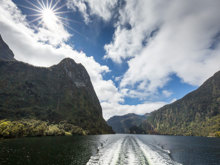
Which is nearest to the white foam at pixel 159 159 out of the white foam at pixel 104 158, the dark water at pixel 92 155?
the dark water at pixel 92 155

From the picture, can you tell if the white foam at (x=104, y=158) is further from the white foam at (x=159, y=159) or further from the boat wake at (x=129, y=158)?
the white foam at (x=159, y=159)

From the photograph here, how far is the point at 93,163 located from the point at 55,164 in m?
8.93

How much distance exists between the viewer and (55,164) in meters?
28.8

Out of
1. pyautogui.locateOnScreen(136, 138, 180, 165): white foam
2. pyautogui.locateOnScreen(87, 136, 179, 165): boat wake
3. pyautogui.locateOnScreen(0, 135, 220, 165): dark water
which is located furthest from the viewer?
pyautogui.locateOnScreen(136, 138, 180, 165): white foam

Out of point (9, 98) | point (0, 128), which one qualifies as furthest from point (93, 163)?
point (9, 98)

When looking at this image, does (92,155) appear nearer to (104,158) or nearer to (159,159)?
(104,158)

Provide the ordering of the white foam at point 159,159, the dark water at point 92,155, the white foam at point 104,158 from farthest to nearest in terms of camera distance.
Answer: the white foam at point 159,159 < the dark water at point 92,155 < the white foam at point 104,158

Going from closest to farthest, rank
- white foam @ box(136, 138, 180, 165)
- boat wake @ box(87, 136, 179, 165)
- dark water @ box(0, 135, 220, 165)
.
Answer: dark water @ box(0, 135, 220, 165)
boat wake @ box(87, 136, 179, 165)
white foam @ box(136, 138, 180, 165)

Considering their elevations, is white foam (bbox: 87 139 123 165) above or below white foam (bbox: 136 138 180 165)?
above

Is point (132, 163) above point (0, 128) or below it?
below

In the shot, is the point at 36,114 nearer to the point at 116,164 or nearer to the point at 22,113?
the point at 22,113

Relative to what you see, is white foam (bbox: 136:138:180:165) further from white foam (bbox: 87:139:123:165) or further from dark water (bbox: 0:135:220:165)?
white foam (bbox: 87:139:123:165)

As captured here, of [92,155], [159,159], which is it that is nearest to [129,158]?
[159,159]

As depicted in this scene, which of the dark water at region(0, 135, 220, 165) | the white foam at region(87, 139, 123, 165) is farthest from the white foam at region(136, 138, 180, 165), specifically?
the white foam at region(87, 139, 123, 165)
